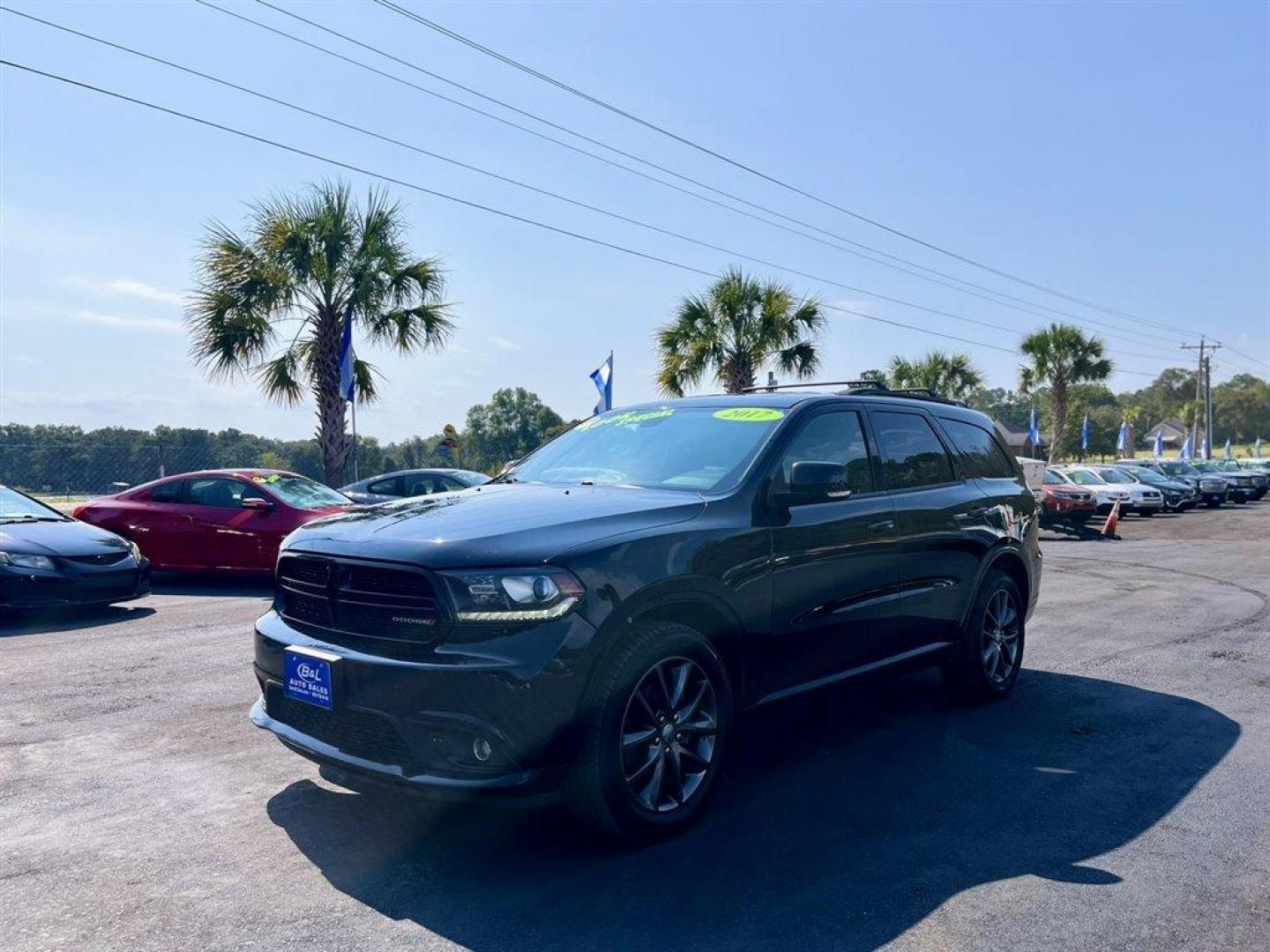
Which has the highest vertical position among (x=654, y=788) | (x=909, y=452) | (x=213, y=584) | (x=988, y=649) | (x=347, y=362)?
(x=347, y=362)

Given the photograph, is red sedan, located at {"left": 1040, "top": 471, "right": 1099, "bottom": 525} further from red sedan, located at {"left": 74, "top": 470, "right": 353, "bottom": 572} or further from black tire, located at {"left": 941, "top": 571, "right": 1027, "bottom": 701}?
black tire, located at {"left": 941, "top": 571, "right": 1027, "bottom": 701}

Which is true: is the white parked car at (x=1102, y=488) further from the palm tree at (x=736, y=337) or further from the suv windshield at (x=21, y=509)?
the suv windshield at (x=21, y=509)

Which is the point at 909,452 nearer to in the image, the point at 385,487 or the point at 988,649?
the point at 988,649

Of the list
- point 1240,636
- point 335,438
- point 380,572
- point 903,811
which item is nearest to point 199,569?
point 335,438

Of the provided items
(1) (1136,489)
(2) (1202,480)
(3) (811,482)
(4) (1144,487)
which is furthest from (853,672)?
(2) (1202,480)

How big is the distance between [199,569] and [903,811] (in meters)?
10.00

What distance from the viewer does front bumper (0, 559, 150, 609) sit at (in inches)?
351

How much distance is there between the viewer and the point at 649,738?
3.88m

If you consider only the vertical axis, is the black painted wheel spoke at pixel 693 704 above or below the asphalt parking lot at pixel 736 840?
above

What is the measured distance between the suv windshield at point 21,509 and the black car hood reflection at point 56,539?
0.24m

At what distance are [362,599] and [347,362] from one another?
15.7m

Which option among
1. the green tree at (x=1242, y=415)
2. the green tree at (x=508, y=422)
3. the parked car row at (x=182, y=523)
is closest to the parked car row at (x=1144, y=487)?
the parked car row at (x=182, y=523)

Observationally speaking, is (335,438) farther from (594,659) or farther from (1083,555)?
(594,659)

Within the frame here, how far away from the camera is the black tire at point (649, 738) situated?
3645 millimetres
